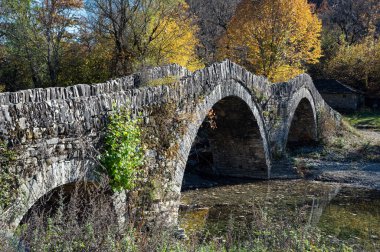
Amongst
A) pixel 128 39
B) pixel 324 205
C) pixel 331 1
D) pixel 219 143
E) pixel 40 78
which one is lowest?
pixel 324 205

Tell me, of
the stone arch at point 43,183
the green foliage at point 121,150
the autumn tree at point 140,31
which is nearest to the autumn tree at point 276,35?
the autumn tree at point 140,31

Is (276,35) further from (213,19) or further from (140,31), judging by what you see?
(213,19)

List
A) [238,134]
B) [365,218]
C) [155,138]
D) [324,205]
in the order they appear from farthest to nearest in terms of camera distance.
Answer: [238,134] < [324,205] < [365,218] < [155,138]

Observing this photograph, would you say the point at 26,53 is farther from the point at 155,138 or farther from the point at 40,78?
the point at 155,138

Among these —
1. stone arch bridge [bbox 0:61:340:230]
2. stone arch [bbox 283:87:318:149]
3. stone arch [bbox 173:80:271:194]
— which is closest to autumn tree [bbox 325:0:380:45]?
stone arch [bbox 283:87:318:149]

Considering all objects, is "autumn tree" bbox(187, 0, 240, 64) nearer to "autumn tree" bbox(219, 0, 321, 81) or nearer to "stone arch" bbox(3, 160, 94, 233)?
"autumn tree" bbox(219, 0, 321, 81)

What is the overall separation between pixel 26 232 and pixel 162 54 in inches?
715

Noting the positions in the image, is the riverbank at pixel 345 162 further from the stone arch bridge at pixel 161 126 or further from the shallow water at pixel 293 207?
the stone arch bridge at pixel 161 126

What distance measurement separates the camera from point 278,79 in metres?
24.5

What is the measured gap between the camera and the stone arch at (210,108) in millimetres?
9281

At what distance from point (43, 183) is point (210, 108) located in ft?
19.9

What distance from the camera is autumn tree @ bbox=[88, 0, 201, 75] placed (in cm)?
2148

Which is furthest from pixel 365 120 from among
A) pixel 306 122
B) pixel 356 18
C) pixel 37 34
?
pixel 37 34

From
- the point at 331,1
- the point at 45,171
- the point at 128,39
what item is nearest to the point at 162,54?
the point at 128,39
